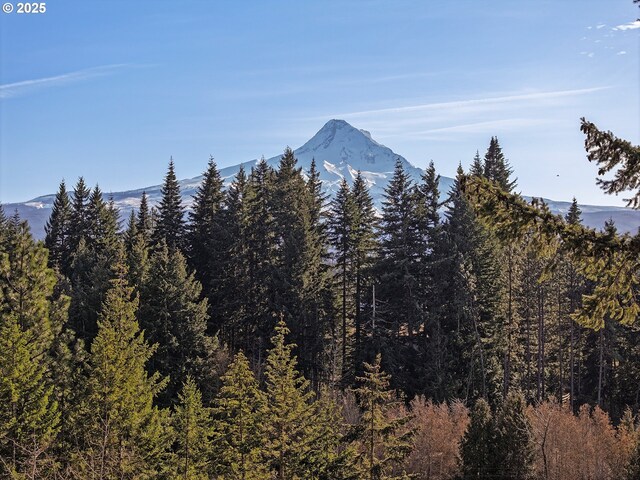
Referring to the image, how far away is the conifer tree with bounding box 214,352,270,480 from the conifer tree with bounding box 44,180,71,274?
3816 centimetres

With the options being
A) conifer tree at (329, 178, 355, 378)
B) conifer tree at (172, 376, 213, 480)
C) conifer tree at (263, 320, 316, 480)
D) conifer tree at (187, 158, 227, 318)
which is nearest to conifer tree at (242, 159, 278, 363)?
conifer tree at (187, 158, 227, 318)

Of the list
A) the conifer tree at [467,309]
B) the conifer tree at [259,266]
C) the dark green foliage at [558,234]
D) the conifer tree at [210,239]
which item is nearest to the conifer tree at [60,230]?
the conifer tree at [210,239]

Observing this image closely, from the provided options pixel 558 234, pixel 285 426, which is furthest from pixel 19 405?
pixel 558 234

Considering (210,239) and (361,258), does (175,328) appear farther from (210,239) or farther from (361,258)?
(361,258)

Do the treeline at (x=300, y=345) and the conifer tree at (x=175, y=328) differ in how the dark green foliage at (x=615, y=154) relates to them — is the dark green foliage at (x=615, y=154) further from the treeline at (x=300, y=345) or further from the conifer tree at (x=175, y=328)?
the conifer tree at (x=175, y=328)

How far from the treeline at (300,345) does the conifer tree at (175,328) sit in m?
0.14

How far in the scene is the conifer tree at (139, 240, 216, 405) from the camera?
36.2m

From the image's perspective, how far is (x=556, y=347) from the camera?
4494cm

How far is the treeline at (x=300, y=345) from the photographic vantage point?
20.6m

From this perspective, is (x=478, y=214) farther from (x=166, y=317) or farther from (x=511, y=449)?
(x=166, y=317)

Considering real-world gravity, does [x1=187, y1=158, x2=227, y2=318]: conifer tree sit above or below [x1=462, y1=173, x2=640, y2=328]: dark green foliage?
above

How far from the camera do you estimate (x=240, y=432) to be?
65.5 ft

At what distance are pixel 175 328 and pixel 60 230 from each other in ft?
80.4

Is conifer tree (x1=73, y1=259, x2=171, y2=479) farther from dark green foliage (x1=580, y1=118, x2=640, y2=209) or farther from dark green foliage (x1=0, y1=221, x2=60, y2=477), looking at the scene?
dark green foliage (x1=580, y1=118, x2=640, y2=209)
